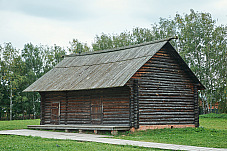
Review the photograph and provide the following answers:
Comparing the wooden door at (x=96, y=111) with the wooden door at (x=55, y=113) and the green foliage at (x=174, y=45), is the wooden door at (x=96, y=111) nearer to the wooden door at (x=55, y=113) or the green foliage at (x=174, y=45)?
the wooden door at (x=55, y=113)

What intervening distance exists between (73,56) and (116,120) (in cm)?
1023

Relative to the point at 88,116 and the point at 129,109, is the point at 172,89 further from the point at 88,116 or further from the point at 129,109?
the point at 88,116

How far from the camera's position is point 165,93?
2172 cm

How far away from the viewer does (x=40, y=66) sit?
54.0 meters

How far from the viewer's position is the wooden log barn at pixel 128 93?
810 inches

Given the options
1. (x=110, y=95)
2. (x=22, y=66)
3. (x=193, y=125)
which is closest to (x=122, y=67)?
(x=110, y=95)

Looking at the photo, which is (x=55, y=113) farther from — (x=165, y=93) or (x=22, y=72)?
(x=22, y=72)

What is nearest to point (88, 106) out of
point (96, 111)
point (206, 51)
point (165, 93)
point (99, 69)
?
point (96, 111)

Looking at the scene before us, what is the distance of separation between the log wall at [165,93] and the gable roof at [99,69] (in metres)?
0.69

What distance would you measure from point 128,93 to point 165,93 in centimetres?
288

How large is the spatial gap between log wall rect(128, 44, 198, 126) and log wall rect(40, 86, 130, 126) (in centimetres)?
119

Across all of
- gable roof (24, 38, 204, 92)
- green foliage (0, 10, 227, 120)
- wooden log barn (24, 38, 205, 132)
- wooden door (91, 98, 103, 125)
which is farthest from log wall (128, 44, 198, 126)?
green foliage (0, 10, 227, 120)

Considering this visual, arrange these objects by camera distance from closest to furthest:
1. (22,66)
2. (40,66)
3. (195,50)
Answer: (195,50)
(22,66)
(40,66)

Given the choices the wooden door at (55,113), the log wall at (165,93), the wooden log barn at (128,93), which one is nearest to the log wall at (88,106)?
the wooden log barn at (128,93)
